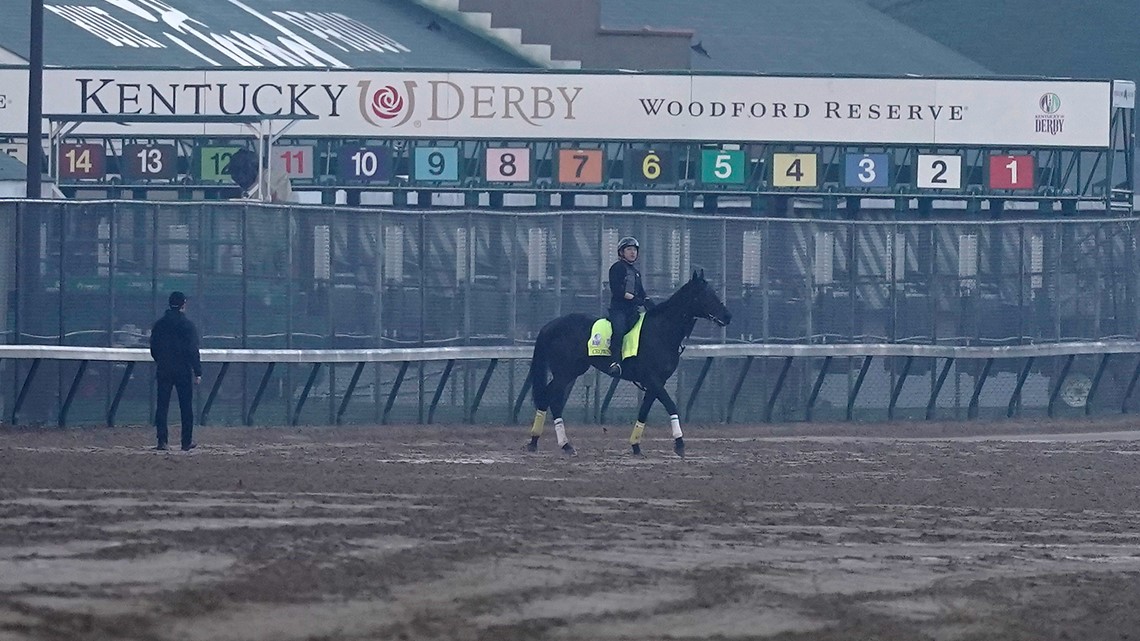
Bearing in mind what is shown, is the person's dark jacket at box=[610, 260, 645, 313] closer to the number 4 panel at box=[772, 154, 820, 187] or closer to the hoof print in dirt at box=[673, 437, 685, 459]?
the hoof print in dirt at box=[673, 437, 685, 459]

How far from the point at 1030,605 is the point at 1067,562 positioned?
1.88 meters

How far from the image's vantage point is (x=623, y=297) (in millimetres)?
21016

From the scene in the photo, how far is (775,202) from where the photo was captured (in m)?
43.6

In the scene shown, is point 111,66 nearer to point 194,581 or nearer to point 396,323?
point 396,323

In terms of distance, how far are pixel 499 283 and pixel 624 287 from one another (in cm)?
464

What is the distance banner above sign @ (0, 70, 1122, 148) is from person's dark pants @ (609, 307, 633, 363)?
2039 cm

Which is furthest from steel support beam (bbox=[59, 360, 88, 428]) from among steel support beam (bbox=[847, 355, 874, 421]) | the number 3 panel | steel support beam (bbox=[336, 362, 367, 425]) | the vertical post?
the number 3 panel

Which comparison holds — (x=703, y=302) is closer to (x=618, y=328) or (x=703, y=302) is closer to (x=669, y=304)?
(x=669, y=304)

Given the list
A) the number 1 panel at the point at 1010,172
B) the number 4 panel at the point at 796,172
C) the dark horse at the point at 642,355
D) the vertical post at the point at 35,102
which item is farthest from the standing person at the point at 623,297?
the number 1 panel at the point at 1010,172

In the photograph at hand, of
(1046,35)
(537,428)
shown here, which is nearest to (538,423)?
(537,428)

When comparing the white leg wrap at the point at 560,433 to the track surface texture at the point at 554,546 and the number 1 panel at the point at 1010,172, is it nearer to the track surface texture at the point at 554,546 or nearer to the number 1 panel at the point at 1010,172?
the track surface texture at the point at 554,546

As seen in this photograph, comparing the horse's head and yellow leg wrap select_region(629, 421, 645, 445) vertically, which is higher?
the horse's head

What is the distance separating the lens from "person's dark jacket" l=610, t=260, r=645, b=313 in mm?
20922

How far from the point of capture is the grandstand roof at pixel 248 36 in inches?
1752
